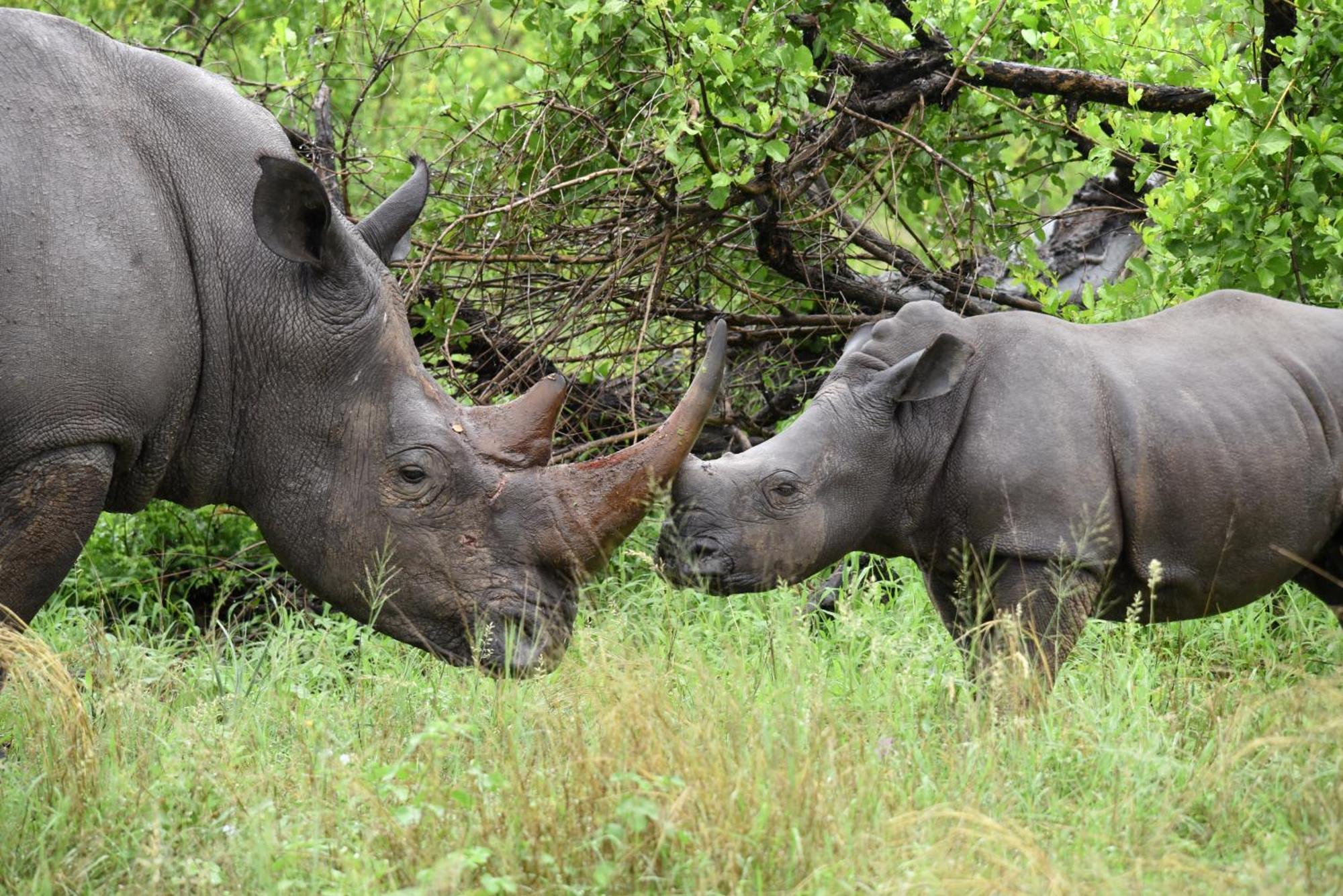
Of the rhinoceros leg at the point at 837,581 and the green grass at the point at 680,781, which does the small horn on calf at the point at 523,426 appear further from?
the rhinoceros leg at the point at 837,581

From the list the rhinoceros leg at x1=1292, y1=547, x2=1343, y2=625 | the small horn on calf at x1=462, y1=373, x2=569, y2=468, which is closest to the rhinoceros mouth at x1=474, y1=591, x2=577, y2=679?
the small horn on calf at x1=462, y1=373, x2=569, y2=468

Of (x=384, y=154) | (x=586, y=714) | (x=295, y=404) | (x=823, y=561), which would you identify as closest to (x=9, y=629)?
(x=295, y=404)

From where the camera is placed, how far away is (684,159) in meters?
6.35

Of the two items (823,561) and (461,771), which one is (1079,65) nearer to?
(823,561)

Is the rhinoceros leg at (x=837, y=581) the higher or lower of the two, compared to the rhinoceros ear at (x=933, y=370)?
lower

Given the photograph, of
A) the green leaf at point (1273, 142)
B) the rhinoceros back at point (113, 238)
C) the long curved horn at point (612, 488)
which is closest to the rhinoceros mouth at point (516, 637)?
the long curved horn at point (612, 488)

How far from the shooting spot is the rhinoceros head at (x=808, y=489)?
4.86 meters

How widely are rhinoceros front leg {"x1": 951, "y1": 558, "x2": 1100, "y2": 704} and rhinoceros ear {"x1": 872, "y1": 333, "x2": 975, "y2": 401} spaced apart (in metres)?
0.54

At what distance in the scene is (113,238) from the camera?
425 cm

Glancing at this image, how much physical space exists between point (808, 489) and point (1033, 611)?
74 centimetres

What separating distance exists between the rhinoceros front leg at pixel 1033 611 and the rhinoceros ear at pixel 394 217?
2038 millimetres

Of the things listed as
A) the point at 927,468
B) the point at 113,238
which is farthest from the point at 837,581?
the point at 113,238

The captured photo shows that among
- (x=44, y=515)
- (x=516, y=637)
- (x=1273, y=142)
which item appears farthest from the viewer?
(x=1273, y=142)

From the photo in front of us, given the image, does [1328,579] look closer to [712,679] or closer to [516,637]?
[712,679]
